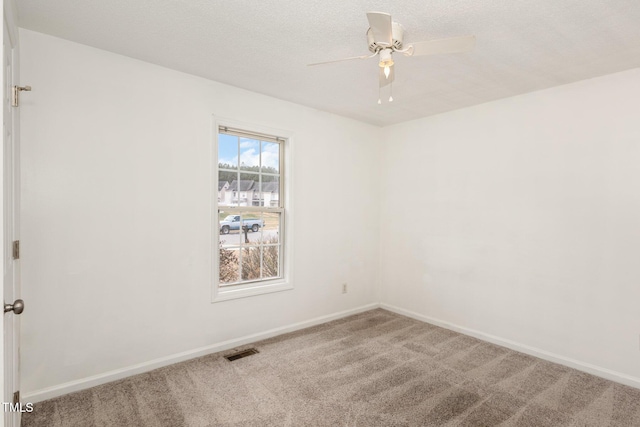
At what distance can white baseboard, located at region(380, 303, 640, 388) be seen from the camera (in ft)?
9.26

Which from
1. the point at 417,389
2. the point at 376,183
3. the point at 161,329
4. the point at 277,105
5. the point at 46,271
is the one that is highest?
the point at 277,105

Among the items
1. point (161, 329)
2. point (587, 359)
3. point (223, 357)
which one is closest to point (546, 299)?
point (587, 359)

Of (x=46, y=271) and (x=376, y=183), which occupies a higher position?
(x=376, y=183)

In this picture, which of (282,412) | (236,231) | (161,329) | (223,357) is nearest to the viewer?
(282,412)

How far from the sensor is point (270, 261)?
3812 mm

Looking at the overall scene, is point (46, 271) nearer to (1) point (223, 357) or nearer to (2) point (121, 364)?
(2) point (121, 364)

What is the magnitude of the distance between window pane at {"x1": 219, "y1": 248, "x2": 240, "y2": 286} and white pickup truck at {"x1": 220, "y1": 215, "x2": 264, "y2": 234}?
0.22 m

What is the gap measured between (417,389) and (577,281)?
1.79m

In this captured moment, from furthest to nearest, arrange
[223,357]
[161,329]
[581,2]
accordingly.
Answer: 1. [223,357]
2. [161,329]
3. [581,2]

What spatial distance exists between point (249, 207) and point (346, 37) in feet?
6.33

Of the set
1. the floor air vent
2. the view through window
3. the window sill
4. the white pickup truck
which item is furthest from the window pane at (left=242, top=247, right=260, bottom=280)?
the floor air vent

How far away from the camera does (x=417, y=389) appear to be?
266cm

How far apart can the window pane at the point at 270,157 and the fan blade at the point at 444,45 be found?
204 cm

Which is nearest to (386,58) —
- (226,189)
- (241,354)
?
(226,189)
